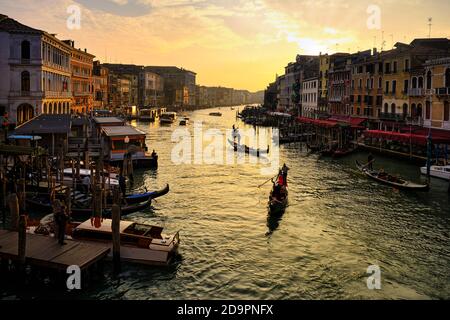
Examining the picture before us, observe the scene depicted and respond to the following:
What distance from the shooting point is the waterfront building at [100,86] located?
289 feet

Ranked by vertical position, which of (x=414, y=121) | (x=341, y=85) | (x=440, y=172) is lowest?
(x=440, y=172)

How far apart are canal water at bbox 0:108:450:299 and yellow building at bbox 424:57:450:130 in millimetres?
11321

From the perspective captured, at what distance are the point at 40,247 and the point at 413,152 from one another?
33.9 m

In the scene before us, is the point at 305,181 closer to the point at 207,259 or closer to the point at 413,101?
the point at 207,259

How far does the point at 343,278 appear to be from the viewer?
14.4 meters

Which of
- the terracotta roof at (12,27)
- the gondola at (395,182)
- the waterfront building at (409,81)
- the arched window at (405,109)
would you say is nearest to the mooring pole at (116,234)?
the gondola at (395,182)

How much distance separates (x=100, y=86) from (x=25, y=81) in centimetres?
5112

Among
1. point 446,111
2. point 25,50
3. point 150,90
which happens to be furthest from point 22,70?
point 150,90

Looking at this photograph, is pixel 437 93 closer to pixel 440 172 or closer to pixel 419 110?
pixel 419 110

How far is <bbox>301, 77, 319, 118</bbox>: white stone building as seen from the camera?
7719 cm

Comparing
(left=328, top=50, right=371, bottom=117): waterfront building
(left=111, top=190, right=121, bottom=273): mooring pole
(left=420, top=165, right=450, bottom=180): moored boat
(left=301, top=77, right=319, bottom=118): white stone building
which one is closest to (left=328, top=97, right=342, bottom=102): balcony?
(left=328, top=50, right=371, bottom=117): waterfront building

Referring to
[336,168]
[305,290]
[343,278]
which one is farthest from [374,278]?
[336,168]

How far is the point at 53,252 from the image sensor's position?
542 inches

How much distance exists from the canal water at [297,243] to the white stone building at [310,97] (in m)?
48.9
